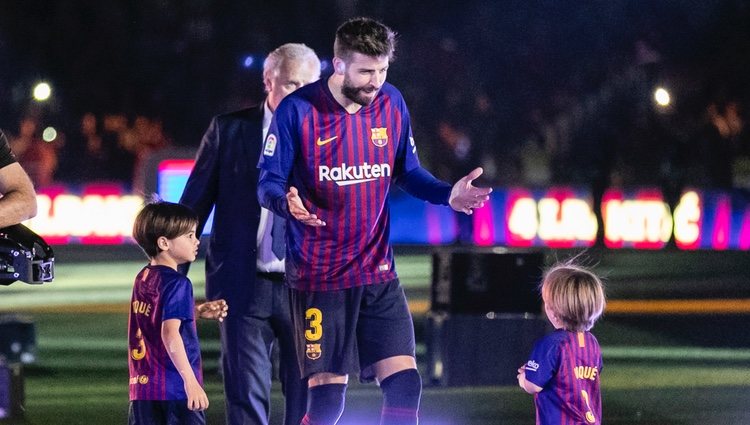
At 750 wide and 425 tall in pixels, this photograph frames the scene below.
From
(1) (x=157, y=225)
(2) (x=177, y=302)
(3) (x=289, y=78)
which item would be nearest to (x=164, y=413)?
(2) (x=177, y=302)

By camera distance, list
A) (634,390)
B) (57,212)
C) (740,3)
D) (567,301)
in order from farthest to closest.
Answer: (740,3) < (57,212) < (634,390) < (567,301)

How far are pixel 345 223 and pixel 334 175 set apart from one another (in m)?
0.20

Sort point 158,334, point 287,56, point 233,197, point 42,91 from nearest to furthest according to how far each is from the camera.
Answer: point 158,334, point 287,56, point 233,197, point 42,91

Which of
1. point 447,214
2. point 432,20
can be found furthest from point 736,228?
point 432,20

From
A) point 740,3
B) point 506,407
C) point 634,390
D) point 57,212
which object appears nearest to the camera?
point 506,407

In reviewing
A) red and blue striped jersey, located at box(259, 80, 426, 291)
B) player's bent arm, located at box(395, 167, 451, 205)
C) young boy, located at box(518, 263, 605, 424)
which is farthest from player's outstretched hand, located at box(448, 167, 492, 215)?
young boy, located at box(518, 263, 605, 424)

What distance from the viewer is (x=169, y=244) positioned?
5633 mm

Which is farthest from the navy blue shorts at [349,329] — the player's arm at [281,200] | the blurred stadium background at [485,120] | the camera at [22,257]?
the blurred stadium background at [485,120]

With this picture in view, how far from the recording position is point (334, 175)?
5609 mm

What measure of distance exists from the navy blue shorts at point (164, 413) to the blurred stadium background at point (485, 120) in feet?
27.2

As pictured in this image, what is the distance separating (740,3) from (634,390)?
1703 cm

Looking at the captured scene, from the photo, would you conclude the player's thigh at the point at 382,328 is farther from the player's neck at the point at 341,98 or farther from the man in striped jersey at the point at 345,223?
the player's neck at the point at 341,98

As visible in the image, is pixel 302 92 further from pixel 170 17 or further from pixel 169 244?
pixel 170 17

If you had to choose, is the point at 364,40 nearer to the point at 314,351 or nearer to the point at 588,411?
the point at 314,351
